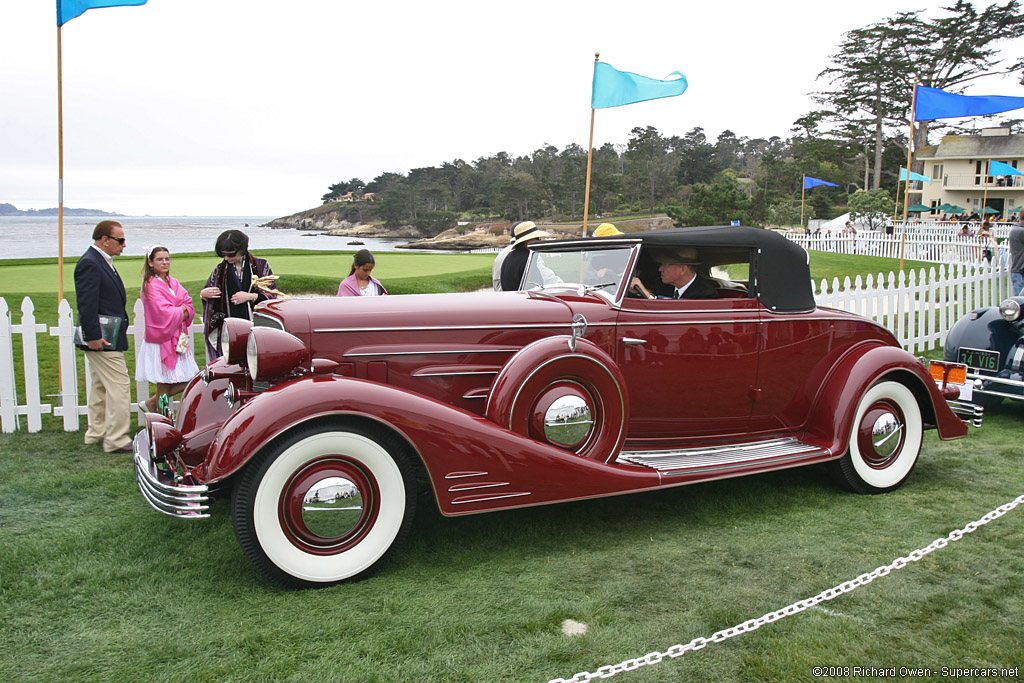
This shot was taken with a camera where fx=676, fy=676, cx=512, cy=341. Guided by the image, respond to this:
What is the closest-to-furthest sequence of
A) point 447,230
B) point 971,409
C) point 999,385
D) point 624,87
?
point 971,409
point 999,385
point 624,87
point 447,230

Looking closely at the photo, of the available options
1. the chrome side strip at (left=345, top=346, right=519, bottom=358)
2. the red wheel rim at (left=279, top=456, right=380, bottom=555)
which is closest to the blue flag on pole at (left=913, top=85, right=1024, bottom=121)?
the chrome side strip at (left=345, top=346, right=519, bottom=358)

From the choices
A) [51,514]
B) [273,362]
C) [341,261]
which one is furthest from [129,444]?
[341,261]

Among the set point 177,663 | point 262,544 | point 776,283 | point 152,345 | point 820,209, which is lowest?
point 177,663

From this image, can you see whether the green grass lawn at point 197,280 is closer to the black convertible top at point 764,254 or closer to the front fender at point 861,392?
the black convertible top at point 764,254

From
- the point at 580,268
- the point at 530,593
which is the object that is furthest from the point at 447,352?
the point at 530,593

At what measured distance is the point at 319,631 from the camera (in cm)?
276

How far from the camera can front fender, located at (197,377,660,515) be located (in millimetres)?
2982

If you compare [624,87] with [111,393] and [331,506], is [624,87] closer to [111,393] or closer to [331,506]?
[111,393]

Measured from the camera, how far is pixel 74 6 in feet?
19.8

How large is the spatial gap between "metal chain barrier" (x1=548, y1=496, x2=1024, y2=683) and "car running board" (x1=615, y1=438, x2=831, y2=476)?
824mm

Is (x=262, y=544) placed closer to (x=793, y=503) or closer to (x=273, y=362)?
(x=273, y=362)

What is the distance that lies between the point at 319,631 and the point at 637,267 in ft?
8.69

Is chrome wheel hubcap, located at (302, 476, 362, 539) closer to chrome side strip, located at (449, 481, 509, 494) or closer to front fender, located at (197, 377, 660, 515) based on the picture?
front fender, located at (197, 377, 660, 515)

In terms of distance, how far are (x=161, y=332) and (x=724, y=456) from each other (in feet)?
14.3
